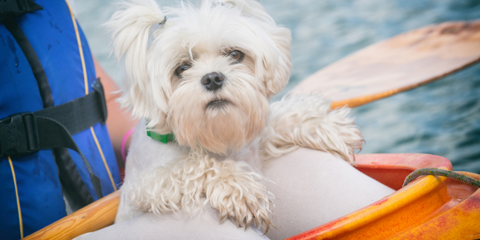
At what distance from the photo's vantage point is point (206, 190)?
0.73 meters

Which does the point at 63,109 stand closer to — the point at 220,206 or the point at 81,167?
the point at 81,167

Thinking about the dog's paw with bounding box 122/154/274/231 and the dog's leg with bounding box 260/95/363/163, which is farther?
the dog's leg with bounding box 260/95/363/163

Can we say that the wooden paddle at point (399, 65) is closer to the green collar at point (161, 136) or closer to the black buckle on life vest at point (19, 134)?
the green collar at point (161, 136)

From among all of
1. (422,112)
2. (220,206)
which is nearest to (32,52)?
(220,206)

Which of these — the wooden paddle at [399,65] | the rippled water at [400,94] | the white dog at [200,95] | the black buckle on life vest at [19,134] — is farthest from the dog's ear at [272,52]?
the black buckle on life vest at [19,134]

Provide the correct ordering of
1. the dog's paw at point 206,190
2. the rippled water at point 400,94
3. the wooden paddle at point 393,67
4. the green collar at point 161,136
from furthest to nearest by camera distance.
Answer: the rippled water at point 400,94 < the wooden paddle at point 393,67 < the green collar at point 161,136 < the dog's paw at point 206,190

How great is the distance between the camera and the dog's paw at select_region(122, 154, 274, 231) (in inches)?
27.4

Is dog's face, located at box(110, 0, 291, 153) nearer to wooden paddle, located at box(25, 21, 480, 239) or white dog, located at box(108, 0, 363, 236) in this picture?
white dog, located at box(108, 0, 363, 236)

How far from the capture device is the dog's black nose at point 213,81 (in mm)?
698

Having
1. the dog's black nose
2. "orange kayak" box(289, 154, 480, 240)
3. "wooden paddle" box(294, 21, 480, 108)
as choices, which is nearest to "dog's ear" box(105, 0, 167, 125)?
the dog's black nose

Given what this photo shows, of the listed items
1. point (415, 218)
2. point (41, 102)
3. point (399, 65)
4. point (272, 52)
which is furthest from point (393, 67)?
point (41, 102)

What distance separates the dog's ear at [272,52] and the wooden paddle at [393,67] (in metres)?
0.33

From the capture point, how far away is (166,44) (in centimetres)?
73

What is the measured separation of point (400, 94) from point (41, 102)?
9.56 ft
